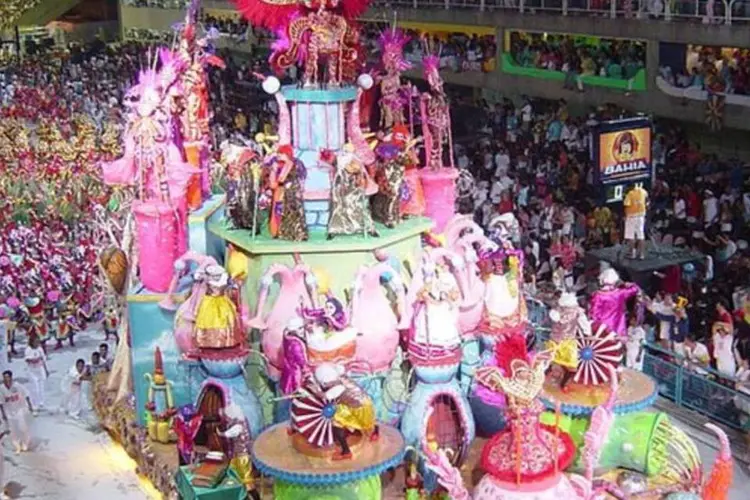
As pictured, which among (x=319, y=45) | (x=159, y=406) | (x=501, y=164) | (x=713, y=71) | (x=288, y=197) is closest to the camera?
(x=288, y=197)

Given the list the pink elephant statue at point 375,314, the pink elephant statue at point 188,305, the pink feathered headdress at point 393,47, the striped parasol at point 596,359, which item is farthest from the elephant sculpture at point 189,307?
the pink feathered headdress at point 393,47

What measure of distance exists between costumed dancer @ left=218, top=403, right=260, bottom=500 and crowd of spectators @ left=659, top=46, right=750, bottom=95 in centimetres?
1343

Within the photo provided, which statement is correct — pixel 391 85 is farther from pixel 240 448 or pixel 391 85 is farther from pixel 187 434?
pixel 240 448

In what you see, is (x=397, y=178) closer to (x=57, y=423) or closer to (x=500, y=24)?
(x=57, y=423)

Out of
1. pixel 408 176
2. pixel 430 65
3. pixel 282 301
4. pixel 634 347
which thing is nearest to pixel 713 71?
pixel 430 65

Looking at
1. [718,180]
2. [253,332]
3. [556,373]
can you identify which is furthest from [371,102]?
[718,180]

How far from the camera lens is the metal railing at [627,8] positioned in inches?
912

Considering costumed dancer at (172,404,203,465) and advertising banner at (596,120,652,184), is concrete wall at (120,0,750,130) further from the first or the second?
costumed dancer at (172,404,203,465)

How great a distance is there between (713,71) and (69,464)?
14473mm

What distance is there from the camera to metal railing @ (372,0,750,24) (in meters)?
23.2

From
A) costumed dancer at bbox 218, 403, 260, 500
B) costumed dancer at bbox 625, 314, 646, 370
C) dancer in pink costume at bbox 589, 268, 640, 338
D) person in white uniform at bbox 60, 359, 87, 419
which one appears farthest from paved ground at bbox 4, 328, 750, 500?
dancer in pink costume at bbox 589, 268, 640, 338

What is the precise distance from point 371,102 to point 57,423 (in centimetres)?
533

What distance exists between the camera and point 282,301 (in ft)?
42.9

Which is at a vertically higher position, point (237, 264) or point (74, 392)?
point (237, 264)
